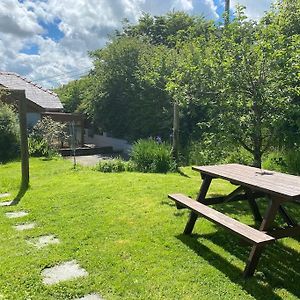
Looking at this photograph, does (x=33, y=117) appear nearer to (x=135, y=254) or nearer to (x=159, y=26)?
(x=159, y=26)

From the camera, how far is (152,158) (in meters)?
10.6

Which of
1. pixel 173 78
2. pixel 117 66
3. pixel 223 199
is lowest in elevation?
pixel 223 199

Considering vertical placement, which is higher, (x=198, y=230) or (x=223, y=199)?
(x=223, y=199)

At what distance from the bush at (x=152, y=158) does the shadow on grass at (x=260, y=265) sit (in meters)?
5.68

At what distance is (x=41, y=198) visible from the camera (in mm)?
6594

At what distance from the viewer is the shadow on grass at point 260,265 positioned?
3294 millimetres

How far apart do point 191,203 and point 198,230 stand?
0.56 metres

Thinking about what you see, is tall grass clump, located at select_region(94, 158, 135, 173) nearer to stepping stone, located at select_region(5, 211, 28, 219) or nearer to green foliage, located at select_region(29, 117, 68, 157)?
green foliage, located at select_region(29, 117, 68, 157)

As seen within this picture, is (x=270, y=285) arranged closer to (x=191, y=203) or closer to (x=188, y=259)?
(x=188, y=259)

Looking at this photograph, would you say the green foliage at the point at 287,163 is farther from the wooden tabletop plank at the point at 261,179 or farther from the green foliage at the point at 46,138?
the green foliage at the point at 46,138

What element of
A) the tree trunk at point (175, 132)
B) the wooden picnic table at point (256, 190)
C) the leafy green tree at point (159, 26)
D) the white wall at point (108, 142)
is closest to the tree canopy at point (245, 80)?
the wooden picnic table at point (256, 190)

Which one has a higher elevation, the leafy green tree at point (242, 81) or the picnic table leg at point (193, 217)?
the leafy green tree at point (242, 81)

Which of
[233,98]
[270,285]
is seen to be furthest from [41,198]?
[270,285]

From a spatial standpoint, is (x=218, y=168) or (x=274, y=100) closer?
(x=218, y=168)
